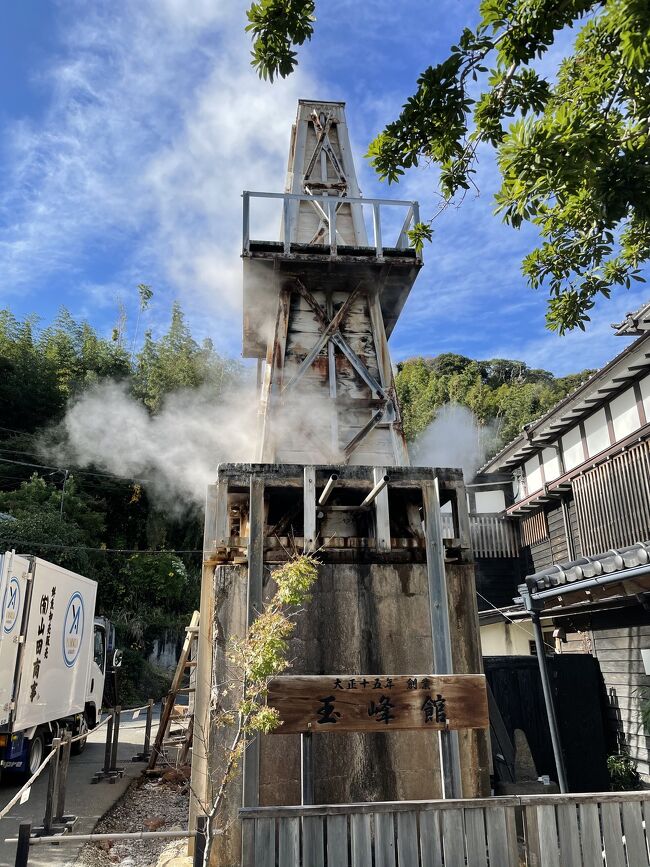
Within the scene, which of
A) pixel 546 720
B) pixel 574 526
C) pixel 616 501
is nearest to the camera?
pixel 546 720

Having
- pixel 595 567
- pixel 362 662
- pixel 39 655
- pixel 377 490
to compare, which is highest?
pixel 377 490

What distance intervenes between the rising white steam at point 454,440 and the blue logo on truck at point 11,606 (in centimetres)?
3107

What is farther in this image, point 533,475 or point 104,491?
point 104,491

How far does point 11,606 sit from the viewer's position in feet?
27.5

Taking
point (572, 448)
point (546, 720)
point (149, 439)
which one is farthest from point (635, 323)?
point (149, 439)

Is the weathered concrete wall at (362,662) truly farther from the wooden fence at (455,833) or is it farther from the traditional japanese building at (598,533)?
the traditional japanese building at (598,533)

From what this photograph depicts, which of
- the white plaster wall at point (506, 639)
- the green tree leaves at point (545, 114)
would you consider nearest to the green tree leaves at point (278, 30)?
the green tree leaves at point (545, 114)

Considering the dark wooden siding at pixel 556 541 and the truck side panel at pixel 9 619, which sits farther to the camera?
the dark wooden siding at pixel 556 541

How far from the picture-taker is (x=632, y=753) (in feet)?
33.9

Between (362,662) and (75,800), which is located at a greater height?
(362,662)

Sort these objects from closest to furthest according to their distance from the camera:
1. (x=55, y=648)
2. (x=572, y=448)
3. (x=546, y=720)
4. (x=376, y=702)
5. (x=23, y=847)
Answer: (x=23, y=847) → (x=376, y=702) → (x=546, y=720) → (x=55, y=648) → (x=572, y=448)

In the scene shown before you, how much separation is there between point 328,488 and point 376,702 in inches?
87.8

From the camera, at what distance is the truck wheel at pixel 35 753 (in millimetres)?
9023

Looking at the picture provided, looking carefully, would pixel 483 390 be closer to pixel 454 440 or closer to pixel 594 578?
pixel 454 440
